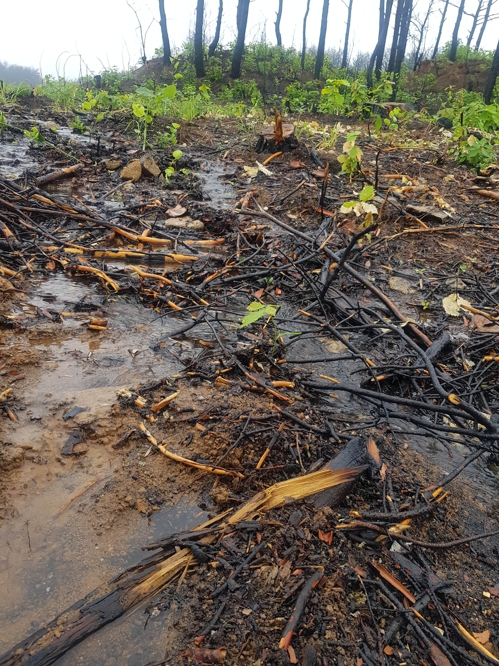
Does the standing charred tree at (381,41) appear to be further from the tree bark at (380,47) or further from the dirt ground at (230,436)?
the dirt ground at (230,436)

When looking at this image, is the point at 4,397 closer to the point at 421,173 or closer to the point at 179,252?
the point at 179,252

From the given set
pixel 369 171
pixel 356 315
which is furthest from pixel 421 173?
pixel 356 315

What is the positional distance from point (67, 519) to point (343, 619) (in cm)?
108

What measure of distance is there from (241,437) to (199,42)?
21534mm

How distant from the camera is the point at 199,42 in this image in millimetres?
19000

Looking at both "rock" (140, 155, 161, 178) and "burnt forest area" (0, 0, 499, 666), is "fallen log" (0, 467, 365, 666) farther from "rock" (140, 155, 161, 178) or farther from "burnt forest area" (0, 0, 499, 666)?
"rock" (140, 155, 161, 178)

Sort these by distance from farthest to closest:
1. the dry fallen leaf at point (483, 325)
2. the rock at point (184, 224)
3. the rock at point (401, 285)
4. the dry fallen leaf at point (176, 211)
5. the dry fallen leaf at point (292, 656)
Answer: the dry fallen leaf at point (176, 211) < the rock at point (184, 224) < the rock at point (401, 285) < the dry fallen leaf at point (483, 325) < the dry fallen leaf at point (292, 656)

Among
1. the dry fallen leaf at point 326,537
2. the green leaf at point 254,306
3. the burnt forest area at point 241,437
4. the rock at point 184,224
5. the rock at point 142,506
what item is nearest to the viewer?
the burnt forest area at point 241,437

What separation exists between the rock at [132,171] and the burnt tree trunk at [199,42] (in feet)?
53.5

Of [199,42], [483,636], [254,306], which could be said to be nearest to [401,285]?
[254,306]

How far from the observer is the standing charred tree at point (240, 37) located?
1881 cm

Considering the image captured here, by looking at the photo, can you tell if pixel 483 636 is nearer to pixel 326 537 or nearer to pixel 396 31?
pixel 326 537

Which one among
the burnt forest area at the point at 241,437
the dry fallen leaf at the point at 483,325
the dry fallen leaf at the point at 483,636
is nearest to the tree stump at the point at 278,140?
the burnt forest area at the point at 241,437

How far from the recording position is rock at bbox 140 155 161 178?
20.4 ft
